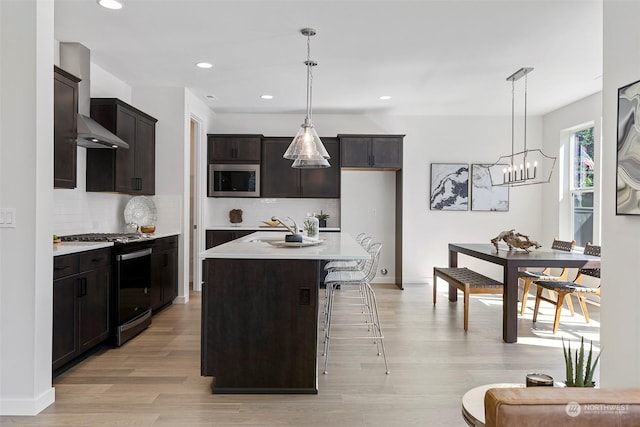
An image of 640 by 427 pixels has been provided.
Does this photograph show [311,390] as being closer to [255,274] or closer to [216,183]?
[255,274]

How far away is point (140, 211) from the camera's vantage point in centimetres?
539

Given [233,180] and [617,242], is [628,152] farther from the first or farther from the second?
[233,180]

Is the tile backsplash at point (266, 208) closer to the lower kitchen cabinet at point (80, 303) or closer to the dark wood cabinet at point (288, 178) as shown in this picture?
the dark wood cabinet at point (288, 178)

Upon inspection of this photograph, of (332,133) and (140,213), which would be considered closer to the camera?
(140,213)

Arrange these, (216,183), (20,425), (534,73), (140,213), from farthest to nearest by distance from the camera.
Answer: (216,183)
(140,213)
(534,73)
(20,425)

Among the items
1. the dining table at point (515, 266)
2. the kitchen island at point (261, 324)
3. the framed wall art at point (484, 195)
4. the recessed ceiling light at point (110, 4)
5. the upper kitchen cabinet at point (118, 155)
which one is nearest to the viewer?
the kitchen island at point (261, 324)

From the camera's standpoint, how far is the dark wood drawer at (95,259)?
3398 mm

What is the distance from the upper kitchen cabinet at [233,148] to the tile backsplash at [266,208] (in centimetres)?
69

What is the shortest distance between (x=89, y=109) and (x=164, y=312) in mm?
2329

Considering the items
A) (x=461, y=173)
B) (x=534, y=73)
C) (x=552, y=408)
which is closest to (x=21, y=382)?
(x=552, y=408)

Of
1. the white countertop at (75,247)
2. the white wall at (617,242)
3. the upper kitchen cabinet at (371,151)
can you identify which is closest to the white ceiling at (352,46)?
the upper kitchen cabinet at (371,151)

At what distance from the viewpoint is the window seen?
6.14m

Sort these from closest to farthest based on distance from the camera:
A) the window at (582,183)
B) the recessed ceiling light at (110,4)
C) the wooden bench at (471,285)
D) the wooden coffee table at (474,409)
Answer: the wooden coffee table at (474,409) < the recessed ceiling light at (110,4) < the wooden bench at (471,285) < the window at (582,183)

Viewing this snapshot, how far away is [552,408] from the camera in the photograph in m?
1.06
